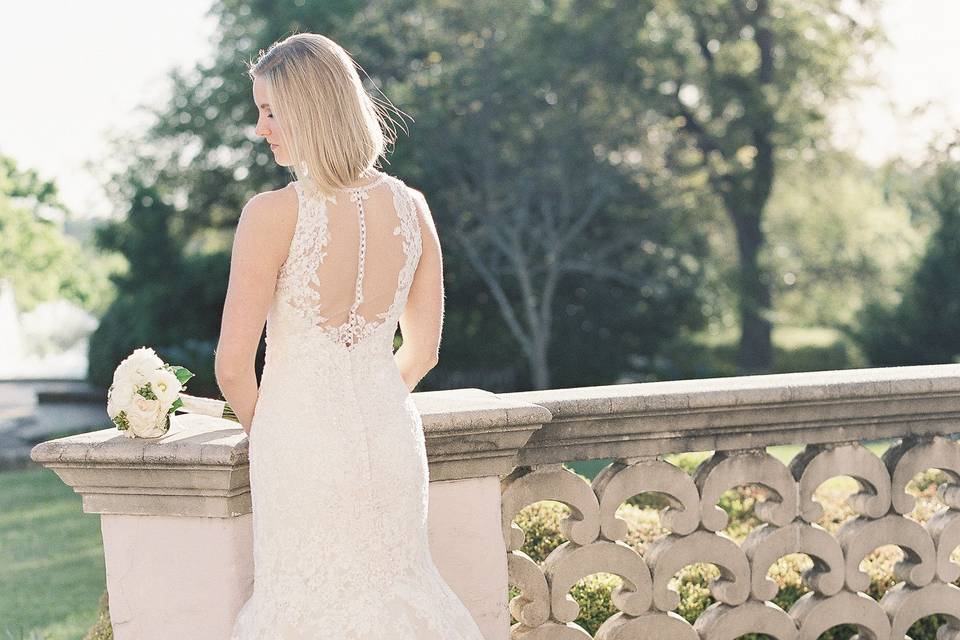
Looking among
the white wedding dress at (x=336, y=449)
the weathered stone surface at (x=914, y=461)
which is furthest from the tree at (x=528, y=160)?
the white wedding dress at (x=336, y=449)

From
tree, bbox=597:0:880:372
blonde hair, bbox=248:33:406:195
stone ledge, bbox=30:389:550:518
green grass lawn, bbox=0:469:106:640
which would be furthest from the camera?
tree, bbox=597:0:880:372

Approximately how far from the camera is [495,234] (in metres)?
22.0

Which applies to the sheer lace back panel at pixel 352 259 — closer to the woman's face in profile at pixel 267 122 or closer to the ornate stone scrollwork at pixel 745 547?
the woman's face in profile at pixel 267 122

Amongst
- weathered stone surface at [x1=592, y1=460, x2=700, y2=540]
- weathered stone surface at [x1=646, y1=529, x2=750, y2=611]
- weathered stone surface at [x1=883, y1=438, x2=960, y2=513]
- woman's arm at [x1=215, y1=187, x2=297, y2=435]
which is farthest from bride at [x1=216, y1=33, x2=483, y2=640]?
weathered stone surface at [x1=883, y1=438, x2=960, y2=513]

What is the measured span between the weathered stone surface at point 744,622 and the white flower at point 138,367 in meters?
1.65

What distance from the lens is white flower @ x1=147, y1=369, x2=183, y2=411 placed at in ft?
8.92

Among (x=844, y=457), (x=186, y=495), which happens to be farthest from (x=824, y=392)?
(x=186, y=495)

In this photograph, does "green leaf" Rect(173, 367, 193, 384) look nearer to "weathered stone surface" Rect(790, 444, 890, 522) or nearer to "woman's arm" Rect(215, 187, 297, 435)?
"woman's arm" Rect(215, 187, 297, 435)

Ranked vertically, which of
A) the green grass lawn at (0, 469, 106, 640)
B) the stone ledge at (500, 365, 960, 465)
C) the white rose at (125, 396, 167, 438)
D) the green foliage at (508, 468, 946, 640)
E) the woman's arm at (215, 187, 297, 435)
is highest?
the woman's arm at (215, 187, 297, 435)

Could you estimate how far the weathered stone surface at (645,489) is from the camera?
3.14 meters

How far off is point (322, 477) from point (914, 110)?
85.5 ft

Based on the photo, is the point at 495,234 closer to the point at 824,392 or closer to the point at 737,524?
the point at 737,524

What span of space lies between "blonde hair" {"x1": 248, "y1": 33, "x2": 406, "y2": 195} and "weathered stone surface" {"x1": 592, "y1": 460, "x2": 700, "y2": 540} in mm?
1144

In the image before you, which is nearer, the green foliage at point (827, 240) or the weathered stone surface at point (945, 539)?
the weathered stone surface at point (945, 539)
